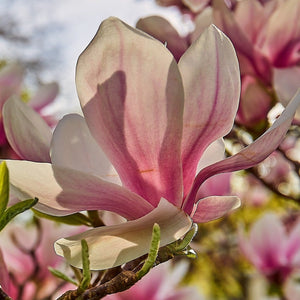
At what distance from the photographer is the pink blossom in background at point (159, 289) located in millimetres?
899

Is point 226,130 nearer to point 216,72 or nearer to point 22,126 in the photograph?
point 216,72

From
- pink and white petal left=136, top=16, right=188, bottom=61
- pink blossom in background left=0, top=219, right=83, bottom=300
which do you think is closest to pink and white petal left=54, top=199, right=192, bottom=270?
pink and white petal left=136, top=16, right=188, bottom=61

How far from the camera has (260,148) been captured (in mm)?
429

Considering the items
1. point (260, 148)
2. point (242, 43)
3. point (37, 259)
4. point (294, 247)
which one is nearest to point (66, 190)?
point (260, 148)

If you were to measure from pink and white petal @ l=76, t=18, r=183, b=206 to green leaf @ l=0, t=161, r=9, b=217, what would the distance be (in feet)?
0.25

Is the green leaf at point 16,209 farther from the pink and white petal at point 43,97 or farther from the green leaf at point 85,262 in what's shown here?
the pink and white petal at point 43,97

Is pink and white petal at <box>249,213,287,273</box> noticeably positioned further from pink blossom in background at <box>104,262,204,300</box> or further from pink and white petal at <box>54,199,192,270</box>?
pink and white petal at <box>54,199,192,270</box>

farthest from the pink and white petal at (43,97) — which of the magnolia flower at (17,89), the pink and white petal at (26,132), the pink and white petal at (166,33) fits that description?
the pink and white petal at (26,132)

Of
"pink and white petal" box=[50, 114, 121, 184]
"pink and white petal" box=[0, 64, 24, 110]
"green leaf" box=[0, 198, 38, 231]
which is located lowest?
"pink and white petal" box=[0, 64, 24, 110]

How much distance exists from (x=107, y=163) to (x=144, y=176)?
42 millimetres

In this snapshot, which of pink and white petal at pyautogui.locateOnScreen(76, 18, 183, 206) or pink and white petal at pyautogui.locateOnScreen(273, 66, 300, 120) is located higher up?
pink and white petal at pyautogui.locateOnScreen(76, 18, 183, 206)

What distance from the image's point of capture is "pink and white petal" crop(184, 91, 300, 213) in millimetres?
424

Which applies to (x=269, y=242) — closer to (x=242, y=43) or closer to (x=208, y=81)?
→ (x=242, y=43)

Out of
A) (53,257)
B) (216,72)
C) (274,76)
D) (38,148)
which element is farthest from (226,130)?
(53,257)
